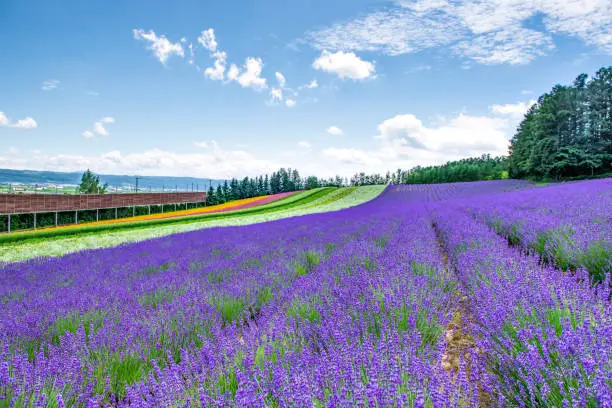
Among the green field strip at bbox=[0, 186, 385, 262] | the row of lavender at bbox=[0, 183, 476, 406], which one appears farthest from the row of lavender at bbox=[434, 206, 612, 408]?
the green field strip at bbox=[0, 186, 385, 262]

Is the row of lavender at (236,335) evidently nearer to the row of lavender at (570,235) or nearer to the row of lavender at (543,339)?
the row of lavender at (543,339)

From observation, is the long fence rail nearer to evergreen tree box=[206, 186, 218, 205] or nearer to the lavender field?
evergreen tree box=[206, 186, 218, 205]

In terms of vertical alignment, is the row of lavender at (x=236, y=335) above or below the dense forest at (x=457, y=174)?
below

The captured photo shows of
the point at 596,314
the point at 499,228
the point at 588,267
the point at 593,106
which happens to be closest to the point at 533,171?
the point at 593,106

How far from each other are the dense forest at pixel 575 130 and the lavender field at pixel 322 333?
104 feet

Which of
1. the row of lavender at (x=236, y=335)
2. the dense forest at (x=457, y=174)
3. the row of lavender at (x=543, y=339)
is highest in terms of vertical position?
the dense forest at (x=457, y=174)

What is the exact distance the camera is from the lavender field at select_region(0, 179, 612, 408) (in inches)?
53.7

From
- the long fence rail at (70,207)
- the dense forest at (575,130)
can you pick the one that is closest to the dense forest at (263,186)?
the long fence rail at (70,207)

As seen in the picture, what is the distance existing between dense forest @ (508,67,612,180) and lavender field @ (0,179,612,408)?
31776 mm

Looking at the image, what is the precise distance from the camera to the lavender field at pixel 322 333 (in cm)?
137

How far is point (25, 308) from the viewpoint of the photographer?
3.16 meters

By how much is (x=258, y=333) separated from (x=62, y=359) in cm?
119

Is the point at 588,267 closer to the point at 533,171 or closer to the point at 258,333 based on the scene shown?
the point at 258,333

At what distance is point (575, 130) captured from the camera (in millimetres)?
31172
